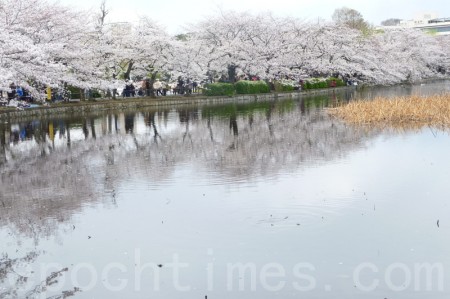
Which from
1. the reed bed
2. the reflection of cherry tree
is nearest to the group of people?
the reed bed

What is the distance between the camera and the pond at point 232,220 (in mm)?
6414

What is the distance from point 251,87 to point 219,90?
10.2 ft

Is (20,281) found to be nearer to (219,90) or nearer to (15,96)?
(15,96)

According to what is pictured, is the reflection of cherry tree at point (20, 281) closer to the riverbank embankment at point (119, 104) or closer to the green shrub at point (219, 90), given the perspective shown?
the riverbank embankment at point (119, 104)

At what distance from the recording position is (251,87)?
42500 mm

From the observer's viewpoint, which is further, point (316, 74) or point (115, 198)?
point (316, 74)

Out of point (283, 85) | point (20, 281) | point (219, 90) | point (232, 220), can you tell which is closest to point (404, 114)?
point (232, 220)

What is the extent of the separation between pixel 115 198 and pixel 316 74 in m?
43.9

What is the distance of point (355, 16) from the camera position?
249ft

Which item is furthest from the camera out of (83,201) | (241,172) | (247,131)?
(247,131)

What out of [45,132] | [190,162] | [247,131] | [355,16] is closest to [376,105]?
[247,131]

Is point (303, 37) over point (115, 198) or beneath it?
over

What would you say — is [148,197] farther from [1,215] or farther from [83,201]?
[1,215]

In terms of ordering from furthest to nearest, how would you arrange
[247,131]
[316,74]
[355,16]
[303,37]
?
[355,16] → [316,74] → [303,37] → [247,131]
